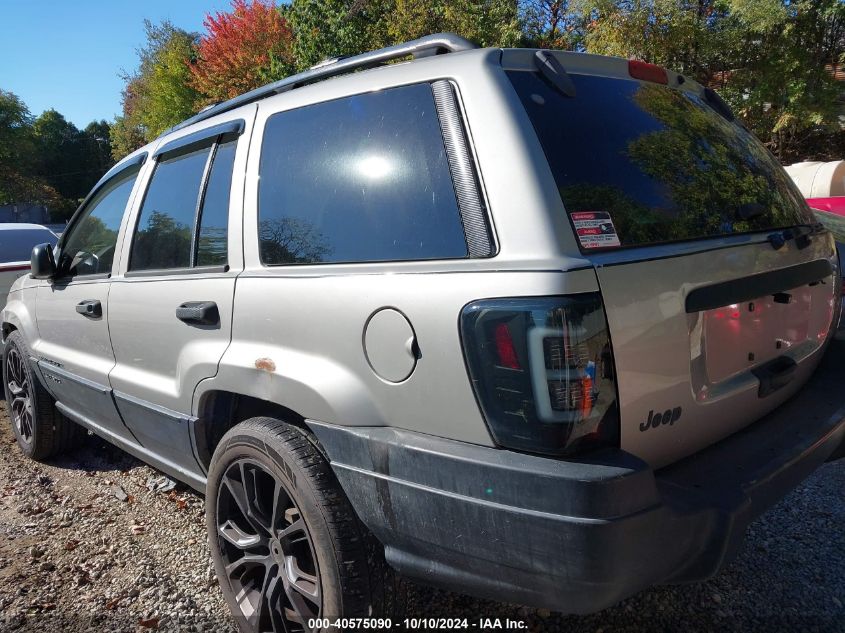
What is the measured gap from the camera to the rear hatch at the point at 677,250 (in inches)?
67.9

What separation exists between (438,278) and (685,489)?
871 mm

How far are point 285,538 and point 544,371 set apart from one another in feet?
3.78

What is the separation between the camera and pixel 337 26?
50.4 feet

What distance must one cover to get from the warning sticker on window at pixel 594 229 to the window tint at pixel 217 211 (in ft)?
4.59

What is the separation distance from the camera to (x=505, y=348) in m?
1.62

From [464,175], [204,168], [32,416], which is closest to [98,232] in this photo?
[204,168]

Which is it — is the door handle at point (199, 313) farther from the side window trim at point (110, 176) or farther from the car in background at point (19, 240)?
the car in background at point (19, 240)

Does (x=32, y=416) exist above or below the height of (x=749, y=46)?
below

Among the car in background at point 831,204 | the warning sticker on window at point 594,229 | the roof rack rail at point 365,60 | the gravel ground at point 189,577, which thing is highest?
the roof rack rail at point 365,60

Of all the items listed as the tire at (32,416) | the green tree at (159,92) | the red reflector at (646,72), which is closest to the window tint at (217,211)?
the red reflector at (646,72)

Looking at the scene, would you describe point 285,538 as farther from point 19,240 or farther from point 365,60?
point 19,240

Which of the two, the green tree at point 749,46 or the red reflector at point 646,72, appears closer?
the red reflector at point 646,72

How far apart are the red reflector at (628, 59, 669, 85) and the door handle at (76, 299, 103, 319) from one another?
2.60 m

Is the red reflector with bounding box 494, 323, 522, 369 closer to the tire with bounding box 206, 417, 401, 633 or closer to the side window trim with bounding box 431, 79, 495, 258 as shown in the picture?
the side window trim with bounding box 431, 79, 495, 258
